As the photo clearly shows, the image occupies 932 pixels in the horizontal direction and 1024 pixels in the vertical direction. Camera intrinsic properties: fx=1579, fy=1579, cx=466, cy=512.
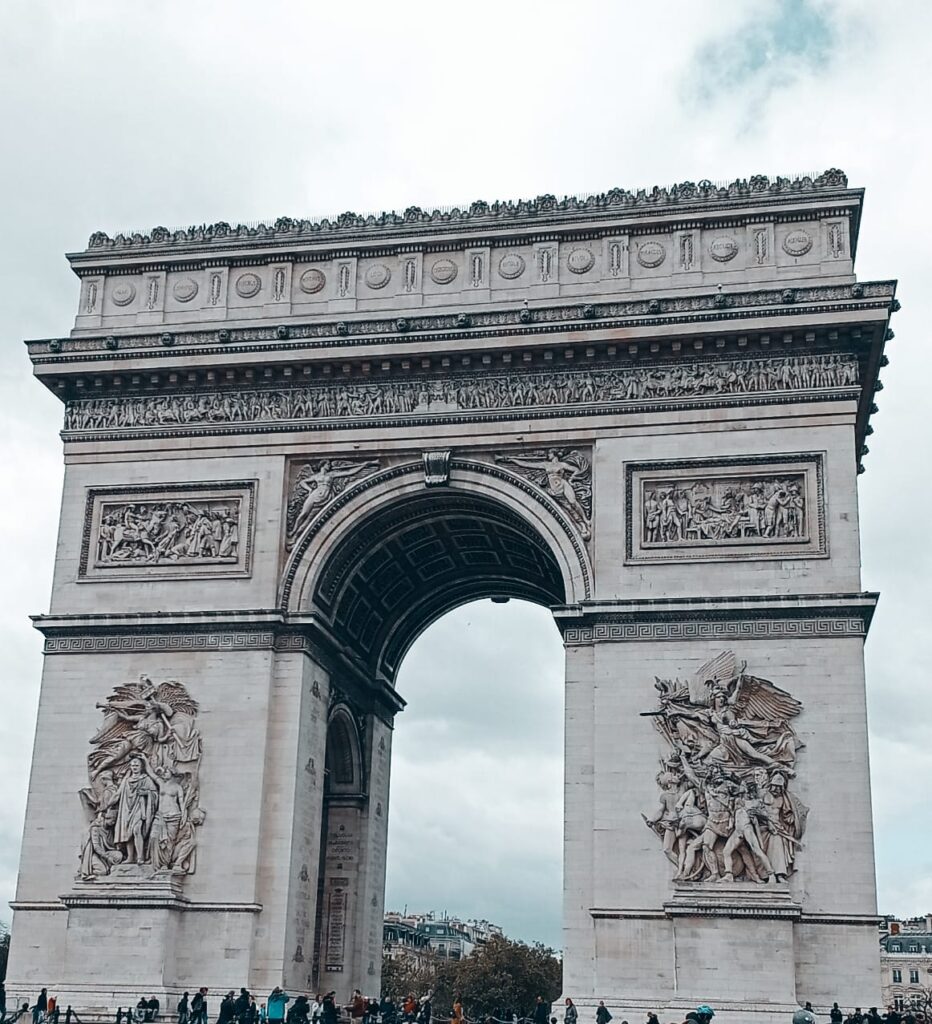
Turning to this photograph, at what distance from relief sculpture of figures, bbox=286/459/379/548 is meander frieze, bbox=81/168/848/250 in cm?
525

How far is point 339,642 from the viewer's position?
33.9 metres

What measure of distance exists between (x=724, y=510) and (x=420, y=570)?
8.58 metres

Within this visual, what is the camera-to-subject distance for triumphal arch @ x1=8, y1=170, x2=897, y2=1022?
2820 cm

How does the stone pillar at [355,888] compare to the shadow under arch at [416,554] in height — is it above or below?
below

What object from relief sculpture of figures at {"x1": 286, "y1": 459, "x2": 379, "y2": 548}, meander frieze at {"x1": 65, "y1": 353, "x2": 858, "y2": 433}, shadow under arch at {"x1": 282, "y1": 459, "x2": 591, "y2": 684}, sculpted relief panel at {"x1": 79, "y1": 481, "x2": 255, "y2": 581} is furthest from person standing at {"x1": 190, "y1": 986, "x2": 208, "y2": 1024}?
meander frieze at {"x1": 65, "y1": 353, "x2": 858, "y2": 433}

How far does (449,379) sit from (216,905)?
37.1ft

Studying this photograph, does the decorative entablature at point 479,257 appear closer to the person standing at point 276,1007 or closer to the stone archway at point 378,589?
the stone archway at point 378,589

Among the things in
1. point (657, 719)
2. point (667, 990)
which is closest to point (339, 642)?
point (657, 719)

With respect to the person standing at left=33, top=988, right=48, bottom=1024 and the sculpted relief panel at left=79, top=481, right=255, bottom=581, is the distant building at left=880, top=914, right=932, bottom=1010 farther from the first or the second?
the person standing at left=33, top=988, right=48, bottom=1024

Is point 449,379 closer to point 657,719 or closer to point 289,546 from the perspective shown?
point 289,546

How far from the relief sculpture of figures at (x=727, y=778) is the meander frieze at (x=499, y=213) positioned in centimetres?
972

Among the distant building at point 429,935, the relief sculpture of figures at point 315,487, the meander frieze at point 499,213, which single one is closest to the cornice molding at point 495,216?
the meander frieze at point 499,213

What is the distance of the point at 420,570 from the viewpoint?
3631cm

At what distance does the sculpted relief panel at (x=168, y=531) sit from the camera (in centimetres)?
3222
